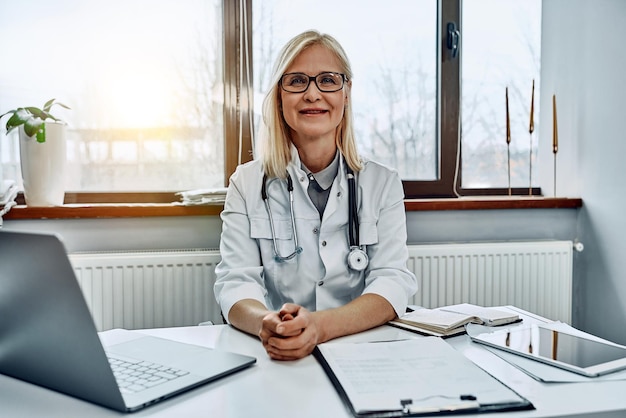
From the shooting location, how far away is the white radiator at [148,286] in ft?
5.97

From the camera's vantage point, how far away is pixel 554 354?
94 cm

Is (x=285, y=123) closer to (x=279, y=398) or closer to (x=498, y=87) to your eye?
(x=279, y=398)

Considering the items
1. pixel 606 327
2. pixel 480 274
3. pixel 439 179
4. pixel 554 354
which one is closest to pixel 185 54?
pixel 439 179

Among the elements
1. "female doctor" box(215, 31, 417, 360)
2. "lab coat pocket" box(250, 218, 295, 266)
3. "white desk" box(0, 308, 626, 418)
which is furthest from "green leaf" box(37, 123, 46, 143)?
"white desk" box(0, 308, 626, 418)

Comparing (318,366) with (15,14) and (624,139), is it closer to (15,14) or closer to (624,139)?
(624,139)

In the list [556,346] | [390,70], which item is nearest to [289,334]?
[556,346]

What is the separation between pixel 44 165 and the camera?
182 cm

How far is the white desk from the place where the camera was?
72 centimetres

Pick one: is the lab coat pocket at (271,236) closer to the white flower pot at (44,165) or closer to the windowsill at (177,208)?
the windowsill at (177,208)

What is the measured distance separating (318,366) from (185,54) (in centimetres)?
160

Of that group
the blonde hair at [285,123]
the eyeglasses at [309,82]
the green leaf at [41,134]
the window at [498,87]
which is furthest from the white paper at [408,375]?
the window at [498,87]

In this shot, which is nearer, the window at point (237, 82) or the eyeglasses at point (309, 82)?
the eyeglasses at point (309, 82)

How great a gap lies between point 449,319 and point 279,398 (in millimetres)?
525

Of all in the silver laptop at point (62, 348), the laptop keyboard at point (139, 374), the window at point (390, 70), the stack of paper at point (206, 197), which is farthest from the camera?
the window at point (390, 70)
